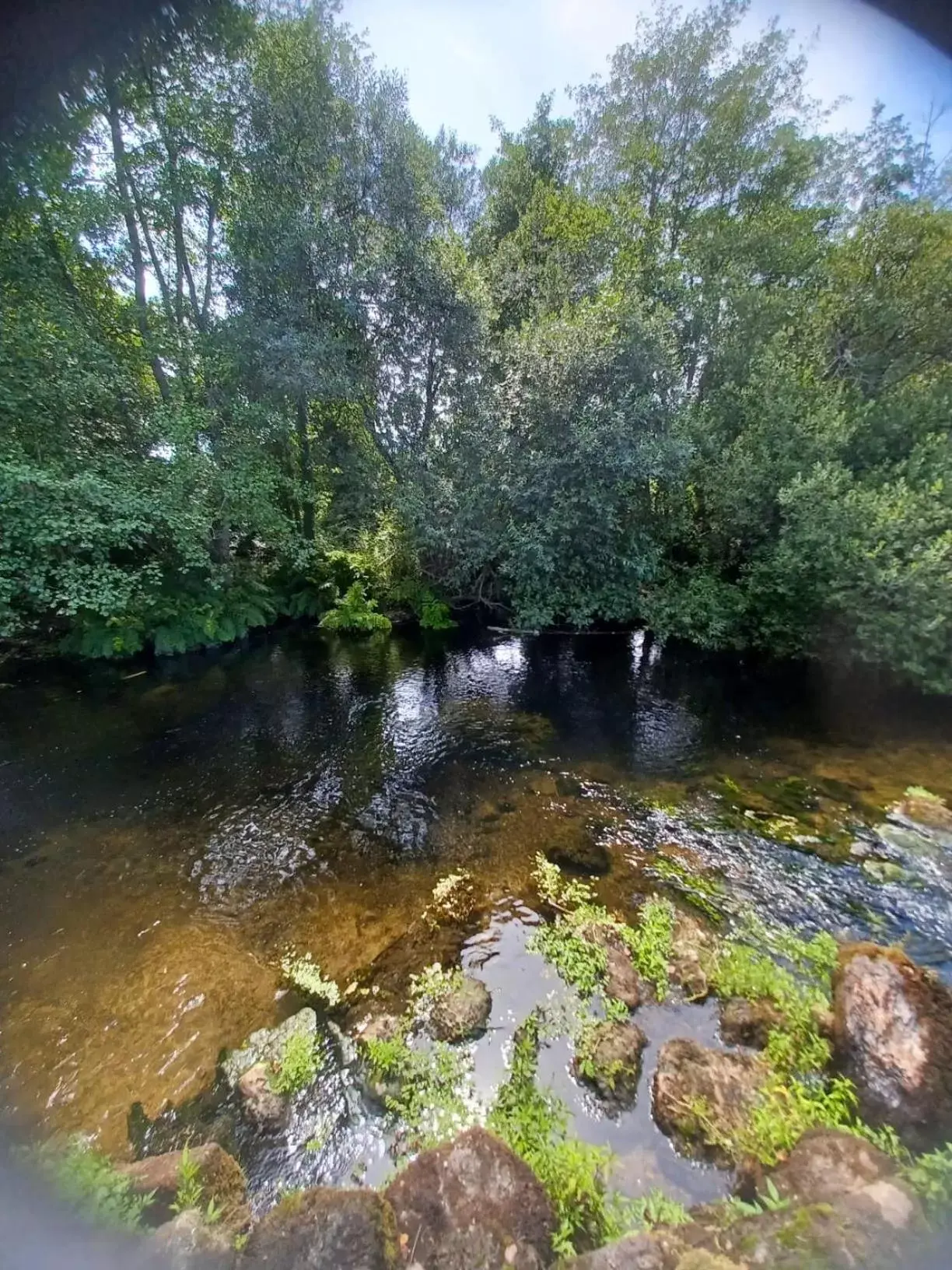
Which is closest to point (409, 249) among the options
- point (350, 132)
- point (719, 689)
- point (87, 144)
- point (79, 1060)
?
point (350, 132)

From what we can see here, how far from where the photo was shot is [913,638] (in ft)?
26.7

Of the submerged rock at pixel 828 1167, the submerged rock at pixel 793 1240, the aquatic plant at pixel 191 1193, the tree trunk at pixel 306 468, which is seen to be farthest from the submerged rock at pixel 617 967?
the tree trunk at pixel 306 468

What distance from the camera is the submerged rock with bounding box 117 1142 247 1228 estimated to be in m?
2.34

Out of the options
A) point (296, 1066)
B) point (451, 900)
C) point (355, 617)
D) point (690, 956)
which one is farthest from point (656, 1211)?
point (355, 617)

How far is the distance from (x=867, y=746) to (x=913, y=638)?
2396 millimetres

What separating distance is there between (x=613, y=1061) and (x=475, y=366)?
13.7 m

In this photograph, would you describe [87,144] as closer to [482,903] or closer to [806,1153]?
[482,903]

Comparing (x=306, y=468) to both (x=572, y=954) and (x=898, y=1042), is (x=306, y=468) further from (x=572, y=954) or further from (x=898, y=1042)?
(x=898, y=1042)

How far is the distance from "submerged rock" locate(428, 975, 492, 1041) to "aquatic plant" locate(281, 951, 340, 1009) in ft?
2.77

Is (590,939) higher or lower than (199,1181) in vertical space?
lower

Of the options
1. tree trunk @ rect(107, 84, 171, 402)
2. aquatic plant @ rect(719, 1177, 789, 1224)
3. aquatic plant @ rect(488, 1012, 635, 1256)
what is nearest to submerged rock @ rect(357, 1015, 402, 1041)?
aquatic plant @ rect(488, 1012, 635, 1256)

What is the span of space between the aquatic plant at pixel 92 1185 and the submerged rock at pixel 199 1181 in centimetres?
5

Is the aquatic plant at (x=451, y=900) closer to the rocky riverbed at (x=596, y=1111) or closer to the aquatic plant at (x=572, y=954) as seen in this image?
the rocky riverbed at (x=596, y=1111)

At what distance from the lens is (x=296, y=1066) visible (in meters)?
3.26
